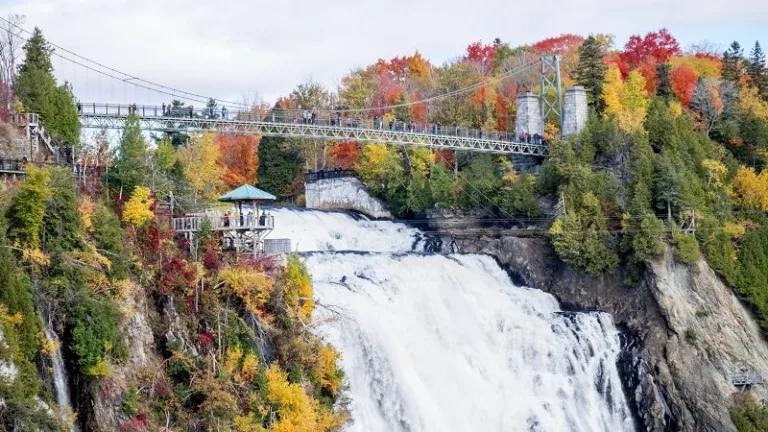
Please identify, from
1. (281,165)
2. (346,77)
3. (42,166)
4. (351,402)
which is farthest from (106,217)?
(346,77)

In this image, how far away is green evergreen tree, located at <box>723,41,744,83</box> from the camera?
76938mm

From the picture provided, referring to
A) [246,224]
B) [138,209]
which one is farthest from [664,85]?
[138,209]

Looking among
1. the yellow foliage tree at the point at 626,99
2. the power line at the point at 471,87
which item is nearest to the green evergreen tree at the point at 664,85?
the yellow foliage tree at the point at 626,99

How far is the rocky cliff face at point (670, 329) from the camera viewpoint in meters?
53.9

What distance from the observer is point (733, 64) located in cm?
7775

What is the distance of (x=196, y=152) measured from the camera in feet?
242

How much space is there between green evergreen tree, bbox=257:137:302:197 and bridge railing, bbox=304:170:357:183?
6310 millimetres

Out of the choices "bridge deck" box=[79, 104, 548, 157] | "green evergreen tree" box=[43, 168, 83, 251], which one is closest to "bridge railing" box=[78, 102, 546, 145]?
"bridge deck" box=[79, 104, 548, 157]

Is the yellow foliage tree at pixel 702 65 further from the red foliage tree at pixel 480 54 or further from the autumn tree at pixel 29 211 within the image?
the autumn tree at pixel 29 211

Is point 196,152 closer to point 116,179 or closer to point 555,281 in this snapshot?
point 555,281

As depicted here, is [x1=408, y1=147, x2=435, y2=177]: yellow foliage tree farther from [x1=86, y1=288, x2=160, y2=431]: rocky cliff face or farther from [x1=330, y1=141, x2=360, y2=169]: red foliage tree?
[x1=86, y1=288, x2=160, y2=431]: rocky cliff face

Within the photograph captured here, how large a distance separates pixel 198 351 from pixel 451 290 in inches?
637

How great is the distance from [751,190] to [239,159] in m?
34.7

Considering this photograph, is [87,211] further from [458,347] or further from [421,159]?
[421,159]
